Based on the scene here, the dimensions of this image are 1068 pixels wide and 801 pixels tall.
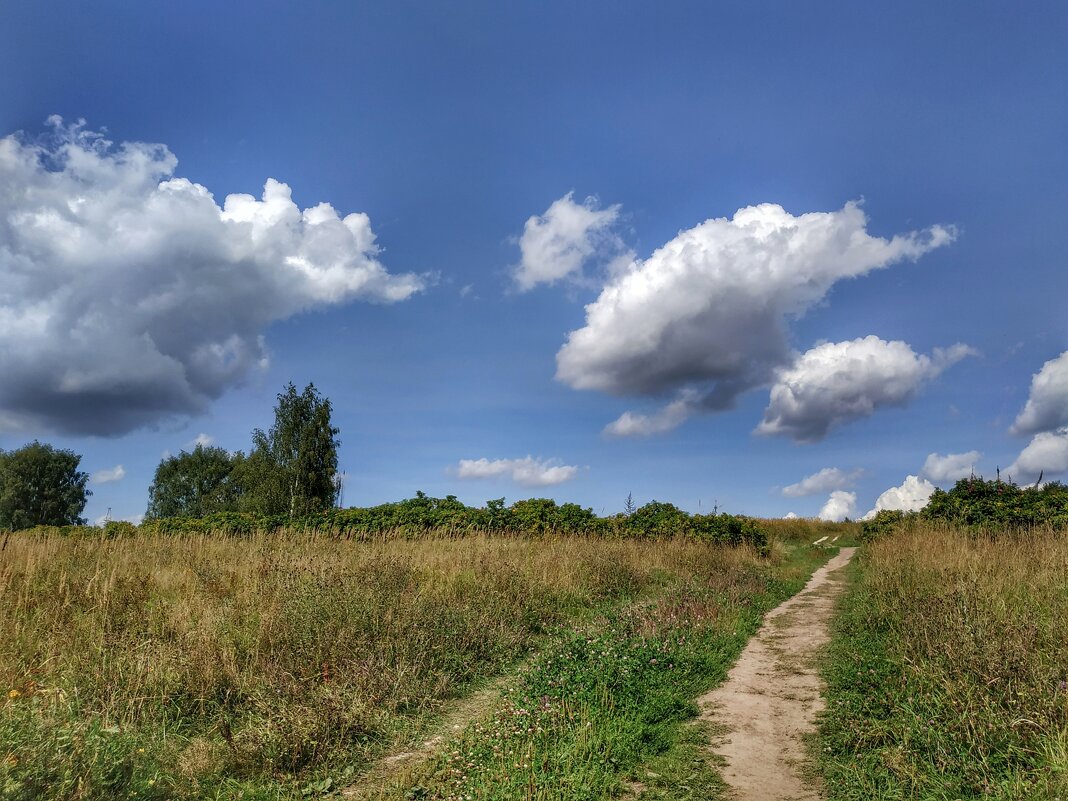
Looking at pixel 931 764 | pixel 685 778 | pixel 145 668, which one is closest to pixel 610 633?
pixel 685 778

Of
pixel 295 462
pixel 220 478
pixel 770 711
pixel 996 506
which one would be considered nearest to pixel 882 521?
pixel 996 506

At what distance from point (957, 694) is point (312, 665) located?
7.09 metres

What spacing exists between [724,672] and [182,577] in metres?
8.73

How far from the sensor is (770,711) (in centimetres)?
747

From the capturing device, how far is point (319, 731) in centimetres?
610

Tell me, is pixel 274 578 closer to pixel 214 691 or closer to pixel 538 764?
pixel 214 691

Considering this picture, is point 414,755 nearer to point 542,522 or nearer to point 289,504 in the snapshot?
point 542,522

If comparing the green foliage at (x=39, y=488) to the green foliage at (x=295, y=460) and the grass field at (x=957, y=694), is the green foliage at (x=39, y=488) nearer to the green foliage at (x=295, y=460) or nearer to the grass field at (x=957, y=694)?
the green foliage at (x=295, y=460)

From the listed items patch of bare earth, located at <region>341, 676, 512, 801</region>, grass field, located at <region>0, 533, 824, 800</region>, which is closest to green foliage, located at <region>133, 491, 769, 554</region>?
grass field, located at <region>0, 533, 824, 800</region>

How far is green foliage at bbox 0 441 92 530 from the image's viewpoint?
50562 mm

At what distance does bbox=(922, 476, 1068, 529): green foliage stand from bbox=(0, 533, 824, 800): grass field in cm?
1155

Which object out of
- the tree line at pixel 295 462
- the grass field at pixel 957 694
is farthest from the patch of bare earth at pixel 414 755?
the tree line at pixel 295 462

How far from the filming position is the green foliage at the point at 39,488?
50.6 metres

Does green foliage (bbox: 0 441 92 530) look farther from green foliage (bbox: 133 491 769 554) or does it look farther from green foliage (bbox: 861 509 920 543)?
green foliage (bbox: 861 509 920 543)
